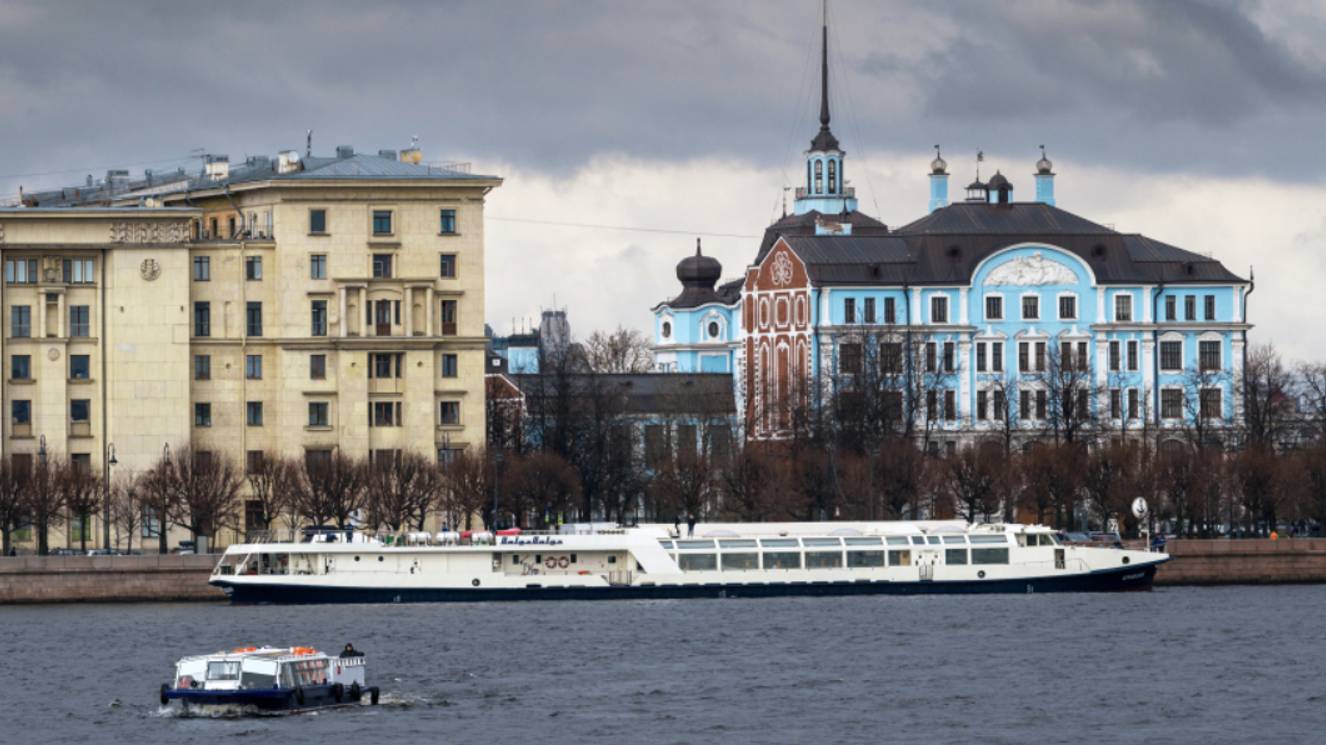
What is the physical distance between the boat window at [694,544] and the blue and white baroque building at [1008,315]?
37.6 m

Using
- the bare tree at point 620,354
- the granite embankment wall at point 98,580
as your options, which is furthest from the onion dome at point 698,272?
the granite embankment wall at point 98,580

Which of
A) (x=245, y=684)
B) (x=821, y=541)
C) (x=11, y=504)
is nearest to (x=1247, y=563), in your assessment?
(x=821, y=541)

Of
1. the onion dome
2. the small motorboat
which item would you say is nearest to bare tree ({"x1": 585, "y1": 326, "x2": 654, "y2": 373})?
the onion dome

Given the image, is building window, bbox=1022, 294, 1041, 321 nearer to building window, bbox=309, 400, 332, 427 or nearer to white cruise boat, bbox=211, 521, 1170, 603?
building window, bbox=309, 400, 332, 427

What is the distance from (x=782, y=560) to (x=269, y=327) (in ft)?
82.7

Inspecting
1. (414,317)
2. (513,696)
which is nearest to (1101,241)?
(414,317)

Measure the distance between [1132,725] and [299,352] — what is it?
185 ft

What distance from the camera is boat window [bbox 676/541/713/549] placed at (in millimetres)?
97062

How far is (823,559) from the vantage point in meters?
97.2

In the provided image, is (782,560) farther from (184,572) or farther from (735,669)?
(735,669)

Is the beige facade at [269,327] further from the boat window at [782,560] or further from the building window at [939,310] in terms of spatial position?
the building window at [939,310]

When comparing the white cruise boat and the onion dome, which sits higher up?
the onion dome

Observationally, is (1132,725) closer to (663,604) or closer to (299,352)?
(663,604)

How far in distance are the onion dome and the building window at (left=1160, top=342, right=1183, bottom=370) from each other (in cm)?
3629
